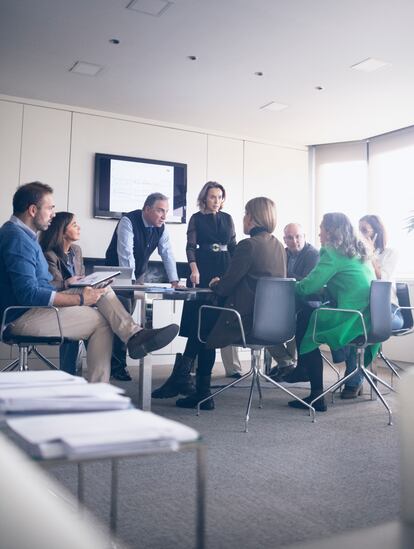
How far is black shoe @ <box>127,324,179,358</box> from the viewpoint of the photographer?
3.00 metres

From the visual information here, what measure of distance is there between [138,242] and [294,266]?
136cm

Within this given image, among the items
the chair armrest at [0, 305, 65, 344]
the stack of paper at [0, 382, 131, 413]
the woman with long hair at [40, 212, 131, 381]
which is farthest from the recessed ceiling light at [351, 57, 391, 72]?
the stack of paper at [0, 382, 131, 413]

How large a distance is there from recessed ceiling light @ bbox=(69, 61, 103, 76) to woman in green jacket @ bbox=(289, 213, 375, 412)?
268 cm

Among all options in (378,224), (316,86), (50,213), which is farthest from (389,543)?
(316,86)

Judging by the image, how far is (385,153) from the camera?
23.4 ft

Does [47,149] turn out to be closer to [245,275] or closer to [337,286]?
[245,275]

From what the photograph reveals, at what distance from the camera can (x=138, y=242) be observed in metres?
4.87

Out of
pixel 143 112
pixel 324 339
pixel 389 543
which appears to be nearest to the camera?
pixel 389 543

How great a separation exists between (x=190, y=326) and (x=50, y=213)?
53.7 inches

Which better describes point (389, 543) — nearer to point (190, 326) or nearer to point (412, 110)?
point (190, 326)

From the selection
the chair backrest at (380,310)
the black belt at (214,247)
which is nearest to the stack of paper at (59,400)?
the chair backrest at (380,310)

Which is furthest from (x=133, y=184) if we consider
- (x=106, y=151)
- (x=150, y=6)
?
(x=150, y=6)

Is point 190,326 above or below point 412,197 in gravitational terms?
below

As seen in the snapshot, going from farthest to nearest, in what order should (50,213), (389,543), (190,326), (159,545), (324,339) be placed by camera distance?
(190,326) → (324,339) → (50,213) → (159,545) → (389,543)
